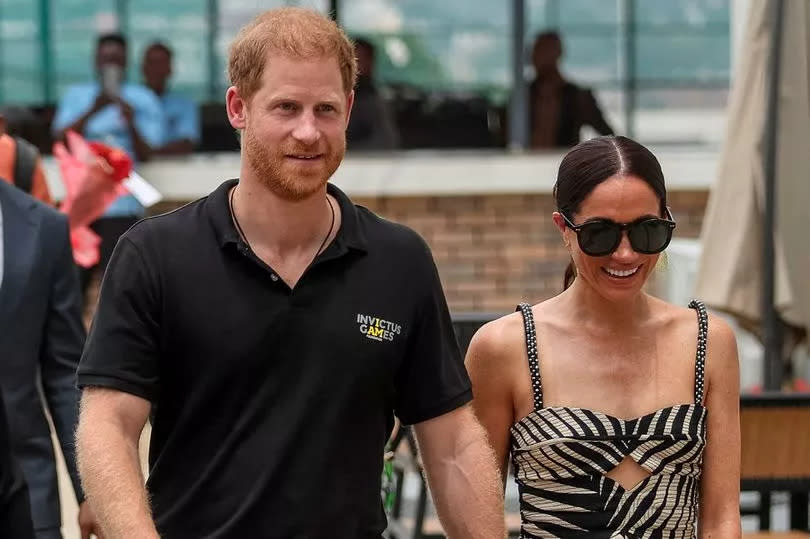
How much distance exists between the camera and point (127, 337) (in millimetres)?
2885

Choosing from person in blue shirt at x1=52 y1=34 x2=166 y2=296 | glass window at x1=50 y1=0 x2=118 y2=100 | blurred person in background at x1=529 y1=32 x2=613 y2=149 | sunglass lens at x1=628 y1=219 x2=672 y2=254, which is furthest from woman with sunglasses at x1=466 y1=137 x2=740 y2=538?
glass window at x1=50 y1=0 x2=118 y2=100

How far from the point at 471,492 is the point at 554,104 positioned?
9.30 metres

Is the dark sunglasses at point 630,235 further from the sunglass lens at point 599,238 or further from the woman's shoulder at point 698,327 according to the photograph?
the woman's shoulder at point 698,327

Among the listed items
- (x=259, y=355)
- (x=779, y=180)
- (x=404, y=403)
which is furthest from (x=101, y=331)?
(x=779, y=180)

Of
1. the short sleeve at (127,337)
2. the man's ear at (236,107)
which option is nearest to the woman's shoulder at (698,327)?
the man's ear at (236,107)

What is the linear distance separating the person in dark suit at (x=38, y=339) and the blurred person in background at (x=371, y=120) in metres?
7.93

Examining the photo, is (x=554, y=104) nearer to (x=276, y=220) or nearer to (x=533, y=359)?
(x=533, y=359)

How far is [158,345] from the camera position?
2.91 metres

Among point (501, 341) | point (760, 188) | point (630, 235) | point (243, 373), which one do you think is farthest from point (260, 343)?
point (760, 188)

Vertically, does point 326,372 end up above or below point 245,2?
below

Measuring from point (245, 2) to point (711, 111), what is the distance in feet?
11.7

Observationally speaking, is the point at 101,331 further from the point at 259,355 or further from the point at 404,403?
the point at 404,403

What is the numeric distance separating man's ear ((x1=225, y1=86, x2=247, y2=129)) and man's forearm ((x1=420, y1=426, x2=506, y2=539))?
74 centimetres

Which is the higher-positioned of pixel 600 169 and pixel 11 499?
pixel 600 169
